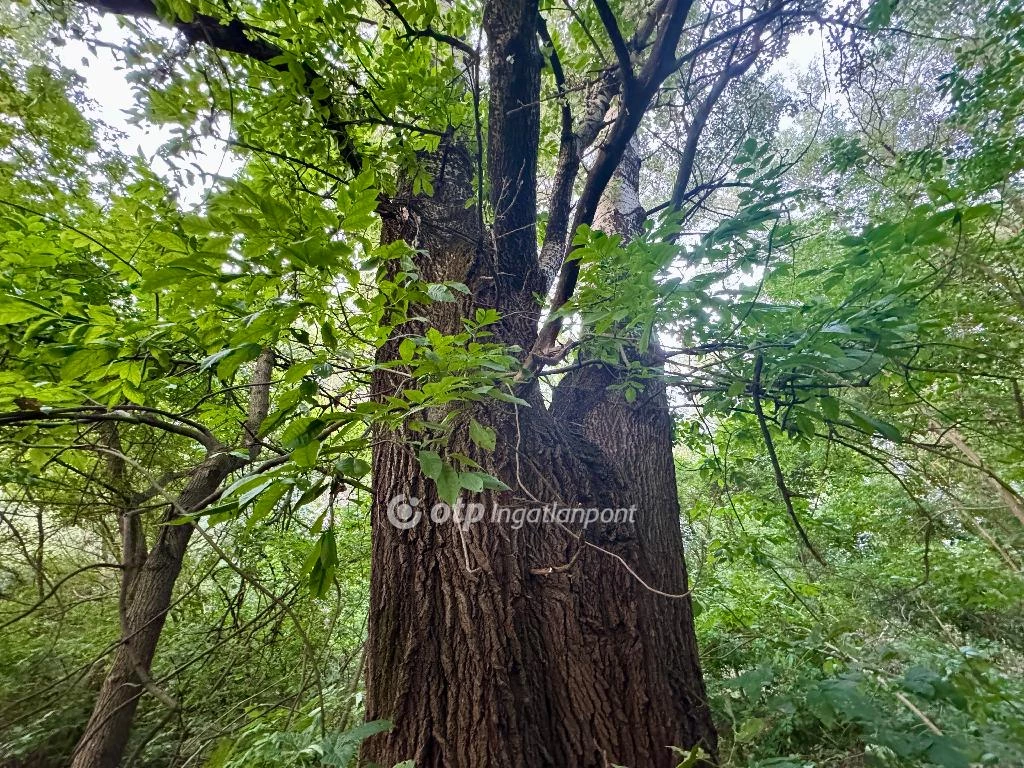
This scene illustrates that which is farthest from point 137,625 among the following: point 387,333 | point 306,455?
point 306,455

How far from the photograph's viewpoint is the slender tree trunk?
2.12 m

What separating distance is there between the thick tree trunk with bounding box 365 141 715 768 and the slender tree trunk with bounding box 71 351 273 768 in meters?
1.30

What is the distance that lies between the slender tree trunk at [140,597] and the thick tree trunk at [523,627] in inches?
51.0

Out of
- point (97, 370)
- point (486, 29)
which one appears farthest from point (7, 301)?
point (486, 29)

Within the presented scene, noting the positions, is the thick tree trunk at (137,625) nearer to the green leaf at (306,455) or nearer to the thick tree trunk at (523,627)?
the thick tree trunk at (523,627)

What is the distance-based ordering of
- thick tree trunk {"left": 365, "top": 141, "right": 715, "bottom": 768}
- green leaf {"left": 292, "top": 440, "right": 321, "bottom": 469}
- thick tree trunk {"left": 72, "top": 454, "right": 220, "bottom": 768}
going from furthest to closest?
thick tree trunk {"left": 72, "top": 454, "right": 220, "bottom": 768} < thick tree trunk {"left": 365, "top": 141, "right": 715, "bottom": 768} < green leaf {"left": 292, "top": 440, "right": 321, "bottom": 469}

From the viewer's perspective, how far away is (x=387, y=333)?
3.97ft

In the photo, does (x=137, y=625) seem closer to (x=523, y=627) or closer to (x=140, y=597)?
(x=140, y=597)

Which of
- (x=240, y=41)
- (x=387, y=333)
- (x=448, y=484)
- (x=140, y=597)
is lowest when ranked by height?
(x=140, y=597)

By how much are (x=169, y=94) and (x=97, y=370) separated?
3.01ft

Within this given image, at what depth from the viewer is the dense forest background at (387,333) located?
81 cm

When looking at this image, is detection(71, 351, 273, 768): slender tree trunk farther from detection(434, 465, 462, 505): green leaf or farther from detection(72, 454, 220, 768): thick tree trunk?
detection(434, 465, 462, 505): green leaf

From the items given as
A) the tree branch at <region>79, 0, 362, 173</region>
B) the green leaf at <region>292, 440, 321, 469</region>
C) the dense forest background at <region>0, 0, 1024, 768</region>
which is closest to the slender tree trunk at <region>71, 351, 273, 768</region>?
the dense forest background at <region>0, 0, 1024, 768</region>

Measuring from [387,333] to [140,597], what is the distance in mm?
2509
